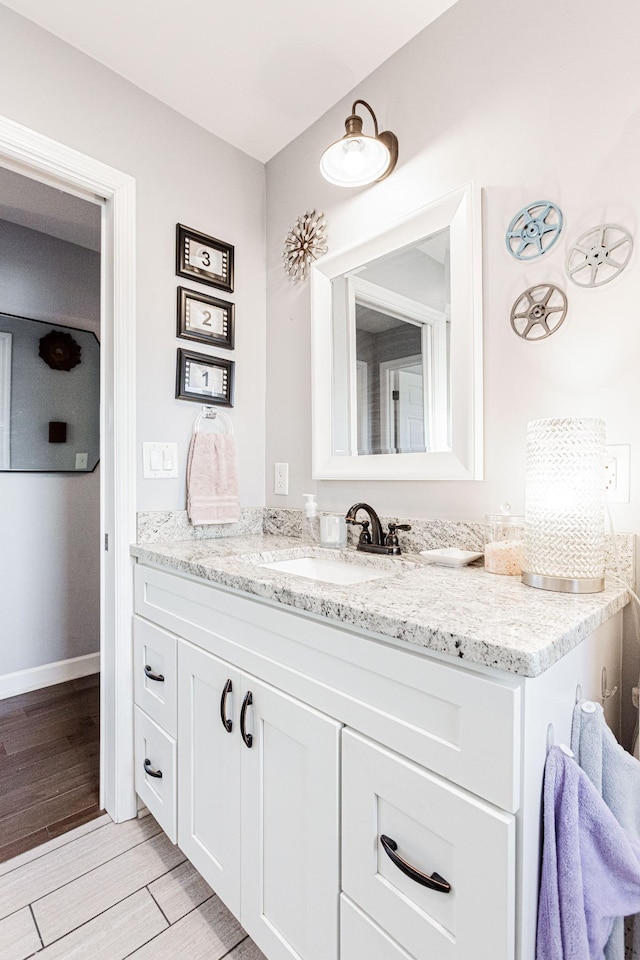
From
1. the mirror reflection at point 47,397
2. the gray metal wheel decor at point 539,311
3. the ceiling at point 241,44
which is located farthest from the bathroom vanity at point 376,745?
the mirror reflection at point 47,397

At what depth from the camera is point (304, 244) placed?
1803 millimetres

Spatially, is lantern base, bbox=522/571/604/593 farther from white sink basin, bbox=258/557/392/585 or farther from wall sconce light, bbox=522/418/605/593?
white sink basin, bbox=258/557/392/585

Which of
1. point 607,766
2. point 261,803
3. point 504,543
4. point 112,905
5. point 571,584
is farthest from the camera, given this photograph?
point 112,905

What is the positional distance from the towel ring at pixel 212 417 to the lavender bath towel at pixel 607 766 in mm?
1443

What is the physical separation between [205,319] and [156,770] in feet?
4.99

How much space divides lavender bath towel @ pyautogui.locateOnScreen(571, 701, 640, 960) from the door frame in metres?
1.32

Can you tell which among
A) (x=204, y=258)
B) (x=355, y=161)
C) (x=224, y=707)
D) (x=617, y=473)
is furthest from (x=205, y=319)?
(x=617, y=473)

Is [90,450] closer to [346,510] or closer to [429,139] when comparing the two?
[346,510]

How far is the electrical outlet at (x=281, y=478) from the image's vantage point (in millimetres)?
1902

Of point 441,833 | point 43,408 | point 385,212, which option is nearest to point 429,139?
point 385,212

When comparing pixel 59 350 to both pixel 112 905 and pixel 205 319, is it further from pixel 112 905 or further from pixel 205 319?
pixel 112 905

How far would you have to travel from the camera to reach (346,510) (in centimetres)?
168

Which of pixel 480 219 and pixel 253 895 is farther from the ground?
pixel 480 219

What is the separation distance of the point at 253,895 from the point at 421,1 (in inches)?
91.0
